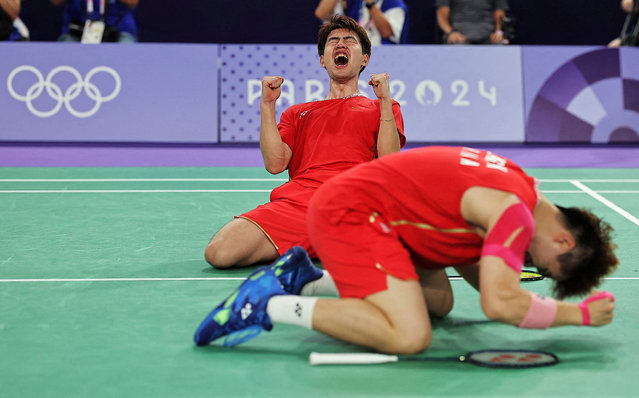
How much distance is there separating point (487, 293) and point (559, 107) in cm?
707

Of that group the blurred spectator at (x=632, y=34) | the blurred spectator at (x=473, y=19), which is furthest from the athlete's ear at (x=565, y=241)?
the blurred spectator at (x=632, y=34)

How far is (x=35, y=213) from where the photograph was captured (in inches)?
237

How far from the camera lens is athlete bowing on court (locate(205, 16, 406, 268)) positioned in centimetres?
461

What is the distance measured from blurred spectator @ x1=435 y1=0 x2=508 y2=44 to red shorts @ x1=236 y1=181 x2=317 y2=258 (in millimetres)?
6166

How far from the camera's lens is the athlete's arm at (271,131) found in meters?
4.70

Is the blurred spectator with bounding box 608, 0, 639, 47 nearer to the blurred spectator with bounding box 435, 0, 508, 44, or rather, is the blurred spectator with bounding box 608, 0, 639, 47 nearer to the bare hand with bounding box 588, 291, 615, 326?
the blurred spectator with bounding box 435, 0, 508, 44

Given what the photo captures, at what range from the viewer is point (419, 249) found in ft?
10.7

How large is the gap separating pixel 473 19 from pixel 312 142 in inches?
245

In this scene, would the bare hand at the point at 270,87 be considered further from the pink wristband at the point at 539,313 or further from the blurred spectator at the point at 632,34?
the blurred spectator at the point at 632,34

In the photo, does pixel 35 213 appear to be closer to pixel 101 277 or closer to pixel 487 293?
pixel 101 277

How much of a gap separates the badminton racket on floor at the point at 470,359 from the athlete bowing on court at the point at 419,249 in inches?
2.2

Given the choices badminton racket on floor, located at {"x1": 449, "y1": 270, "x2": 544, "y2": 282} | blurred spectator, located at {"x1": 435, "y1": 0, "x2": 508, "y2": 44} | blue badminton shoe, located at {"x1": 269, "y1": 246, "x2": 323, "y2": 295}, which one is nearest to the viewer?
blue badminton shoe, located at {"x1": 269, "y1": 246, "x2": 323, "y2": 295}

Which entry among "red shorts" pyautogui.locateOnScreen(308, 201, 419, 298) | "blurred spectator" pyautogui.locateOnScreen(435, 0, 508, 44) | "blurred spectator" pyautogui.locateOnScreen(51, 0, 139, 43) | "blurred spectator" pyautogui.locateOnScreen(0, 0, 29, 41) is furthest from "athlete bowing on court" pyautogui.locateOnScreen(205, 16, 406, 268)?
"blurred spectator" pyautogui.locateOnScreen(0, 0, 29, 41)

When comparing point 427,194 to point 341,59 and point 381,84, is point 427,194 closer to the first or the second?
point 381,84
